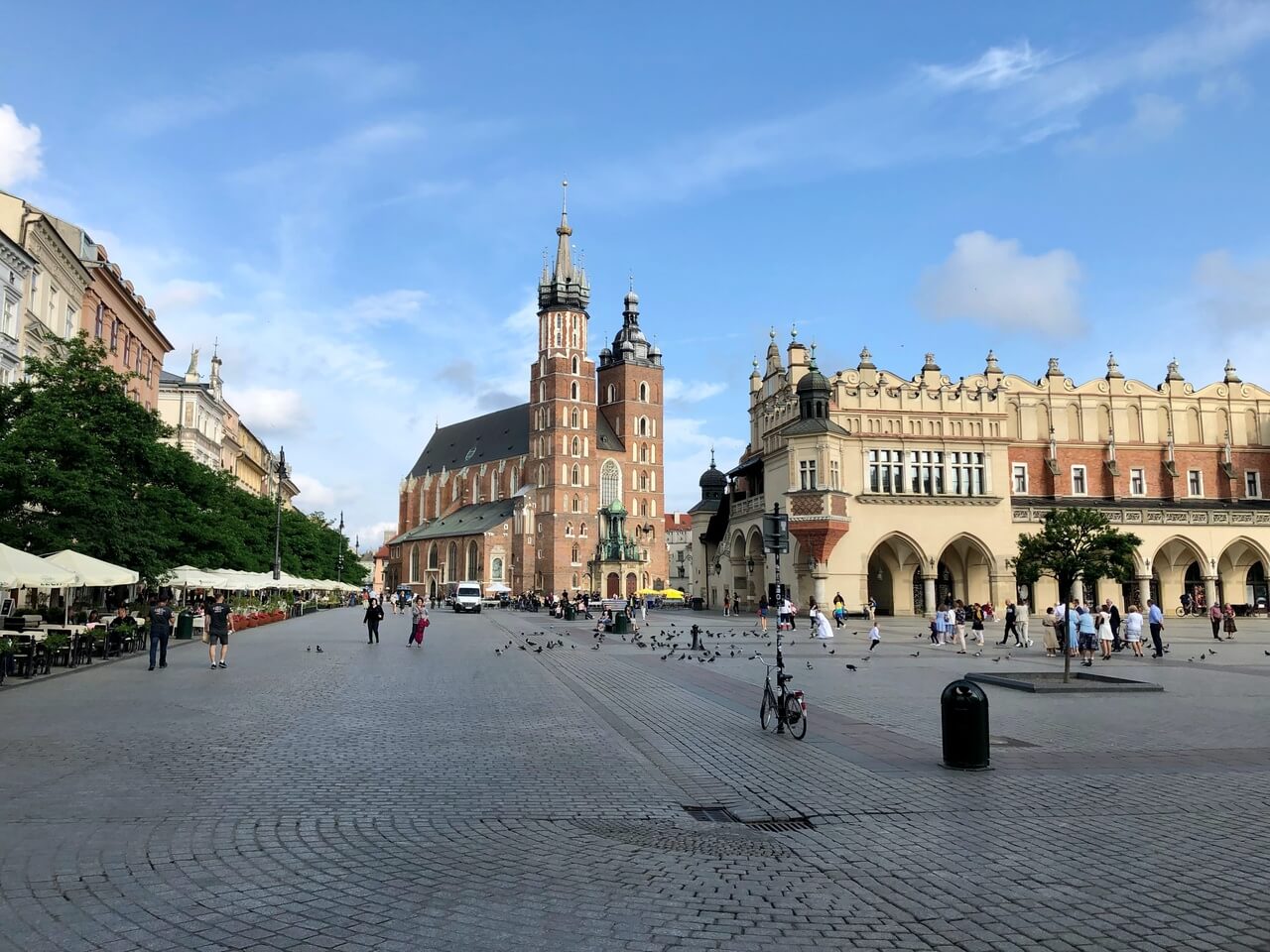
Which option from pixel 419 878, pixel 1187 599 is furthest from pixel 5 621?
pixel 1187 599

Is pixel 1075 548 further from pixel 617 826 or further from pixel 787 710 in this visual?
pixel 617 826

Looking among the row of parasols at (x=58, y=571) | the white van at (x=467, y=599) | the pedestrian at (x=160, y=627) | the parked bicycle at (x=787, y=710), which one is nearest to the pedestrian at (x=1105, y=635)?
the parked bicycle at (x=787, y=710)

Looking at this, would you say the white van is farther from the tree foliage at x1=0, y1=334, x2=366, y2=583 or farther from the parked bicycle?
the parked bicycle

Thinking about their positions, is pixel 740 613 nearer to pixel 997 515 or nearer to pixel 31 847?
pixel 997 515

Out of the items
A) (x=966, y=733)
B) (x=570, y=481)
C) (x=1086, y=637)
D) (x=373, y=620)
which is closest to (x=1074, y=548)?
(x=1086, y=637)

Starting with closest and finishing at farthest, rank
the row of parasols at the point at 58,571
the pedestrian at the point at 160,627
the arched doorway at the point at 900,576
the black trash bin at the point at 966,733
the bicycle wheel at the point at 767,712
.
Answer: the black trash bin at the point at 966,733 < the bicycle wheel at the point at 767,712 < the row of parasols at the point at 58,571 < the pedestrian at the point at 160,627 < the arched doorway at the point at 900,576

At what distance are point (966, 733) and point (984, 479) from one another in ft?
148

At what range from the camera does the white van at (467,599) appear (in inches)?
2876

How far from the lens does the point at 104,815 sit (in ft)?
25.5

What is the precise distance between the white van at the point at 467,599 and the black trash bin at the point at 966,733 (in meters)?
64.8

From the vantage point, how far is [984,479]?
172ft

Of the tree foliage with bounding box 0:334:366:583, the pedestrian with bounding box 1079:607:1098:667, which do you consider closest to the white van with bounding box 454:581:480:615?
the tree foliage with bounding box 0:334:366:583

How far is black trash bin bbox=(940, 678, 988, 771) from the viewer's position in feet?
33.1

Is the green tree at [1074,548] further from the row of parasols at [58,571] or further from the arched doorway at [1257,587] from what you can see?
the arched doorway at [1257,587]
